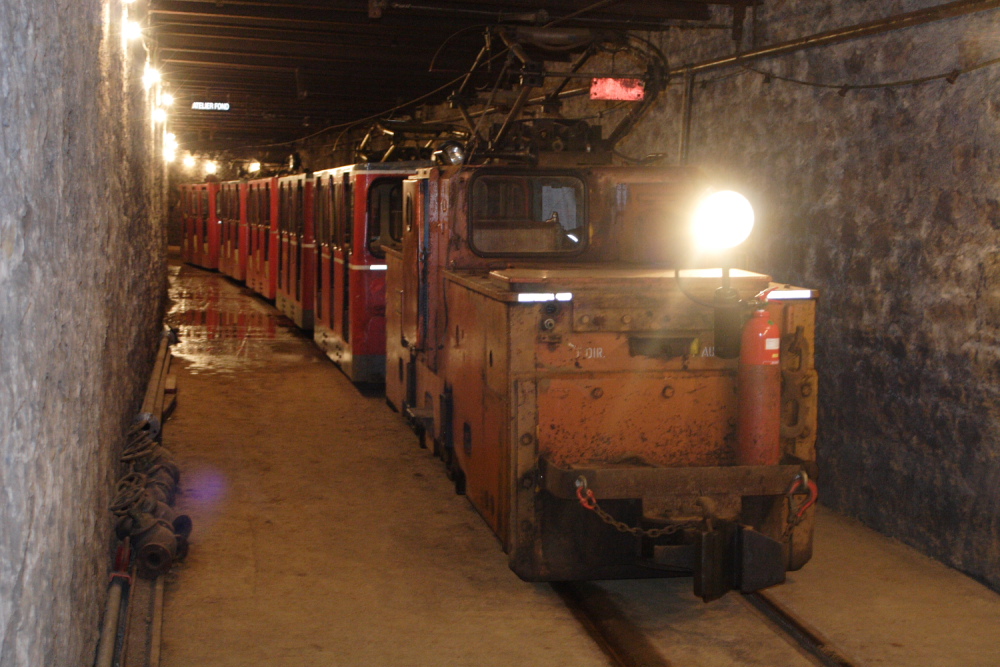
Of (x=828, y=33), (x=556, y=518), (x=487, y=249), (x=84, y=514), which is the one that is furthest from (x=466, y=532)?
(x=828, y=33)

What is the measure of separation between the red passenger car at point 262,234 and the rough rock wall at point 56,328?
12063 millimetres

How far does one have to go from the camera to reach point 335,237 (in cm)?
1165

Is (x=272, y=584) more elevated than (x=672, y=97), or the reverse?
(x=672, y=97)

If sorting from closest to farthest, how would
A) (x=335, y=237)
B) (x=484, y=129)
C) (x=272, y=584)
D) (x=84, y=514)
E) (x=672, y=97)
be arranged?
(x=84, y=514) < (x=272, y=584) < (x=672, y=97) < (x=335, y=237) < (x=484, y=129)

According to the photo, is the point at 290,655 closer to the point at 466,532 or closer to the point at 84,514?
the point at 84,514

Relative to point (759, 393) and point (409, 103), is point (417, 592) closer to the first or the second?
point (759, 393)

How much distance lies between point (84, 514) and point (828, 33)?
5.11 metres

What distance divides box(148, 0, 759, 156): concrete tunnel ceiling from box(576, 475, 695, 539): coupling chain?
3.28 metres

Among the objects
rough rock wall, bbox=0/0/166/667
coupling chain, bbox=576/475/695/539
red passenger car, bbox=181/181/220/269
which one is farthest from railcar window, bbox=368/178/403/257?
red passenger car, bbox=181/181/220/269

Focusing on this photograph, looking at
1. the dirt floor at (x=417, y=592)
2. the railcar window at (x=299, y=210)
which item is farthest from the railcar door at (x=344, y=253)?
the dirt floor at (x=417, y=592)

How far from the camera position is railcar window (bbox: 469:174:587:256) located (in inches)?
253

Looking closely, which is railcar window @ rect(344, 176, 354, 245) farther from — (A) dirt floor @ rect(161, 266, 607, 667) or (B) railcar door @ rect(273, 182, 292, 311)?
(B) railcar door @ rect(273, 182, 292, 311)

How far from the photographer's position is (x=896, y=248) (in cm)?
603

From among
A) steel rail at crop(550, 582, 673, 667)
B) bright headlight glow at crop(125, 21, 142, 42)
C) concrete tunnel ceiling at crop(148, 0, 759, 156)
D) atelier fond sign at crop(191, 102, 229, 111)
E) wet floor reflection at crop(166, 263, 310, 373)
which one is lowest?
steel rail at crop(550, 582, 673, 667)
